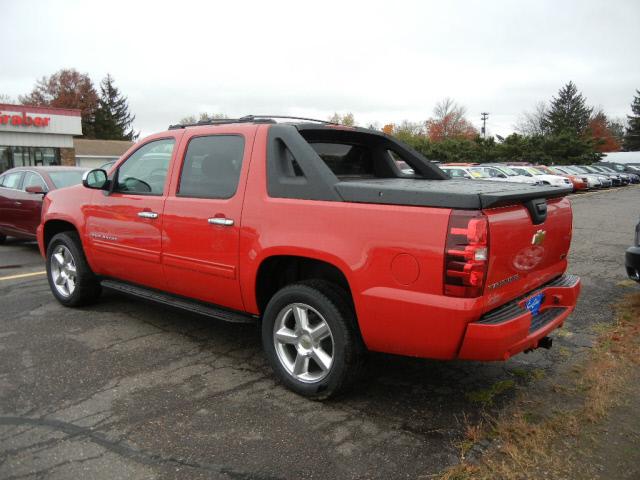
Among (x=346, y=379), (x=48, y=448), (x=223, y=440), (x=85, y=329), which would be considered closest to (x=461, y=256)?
(x=346, y=379)

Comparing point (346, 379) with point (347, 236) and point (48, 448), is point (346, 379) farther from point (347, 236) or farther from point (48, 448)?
point (48, 448)

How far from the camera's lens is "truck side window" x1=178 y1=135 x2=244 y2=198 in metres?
3.95

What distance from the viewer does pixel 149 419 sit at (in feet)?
10.7

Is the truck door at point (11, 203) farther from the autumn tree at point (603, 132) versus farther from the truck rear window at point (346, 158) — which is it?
the autumn tree at point (603, 132)

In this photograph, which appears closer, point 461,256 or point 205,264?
point 461,256

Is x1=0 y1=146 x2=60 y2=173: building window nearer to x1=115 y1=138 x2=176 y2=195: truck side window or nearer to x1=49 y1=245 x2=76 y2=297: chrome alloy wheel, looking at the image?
x1=49 y1=245 x2=76 y2=297: chrome alloy wheel

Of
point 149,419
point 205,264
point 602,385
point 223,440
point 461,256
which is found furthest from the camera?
point 205,264

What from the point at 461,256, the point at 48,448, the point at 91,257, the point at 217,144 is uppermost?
the point at 217,144

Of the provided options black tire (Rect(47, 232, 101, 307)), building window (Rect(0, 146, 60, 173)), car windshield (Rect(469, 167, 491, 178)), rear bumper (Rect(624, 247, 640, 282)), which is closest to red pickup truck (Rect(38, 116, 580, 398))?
black tire (Rect(47, 232, 101, 307))

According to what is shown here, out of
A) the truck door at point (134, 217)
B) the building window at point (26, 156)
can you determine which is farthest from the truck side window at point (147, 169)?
the building window at point (26, 156)

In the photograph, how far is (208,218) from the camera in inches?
155

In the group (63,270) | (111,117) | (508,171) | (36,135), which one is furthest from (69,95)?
(63,270)

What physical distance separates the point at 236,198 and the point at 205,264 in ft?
1.85

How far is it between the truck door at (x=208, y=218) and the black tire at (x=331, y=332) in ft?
1.73
